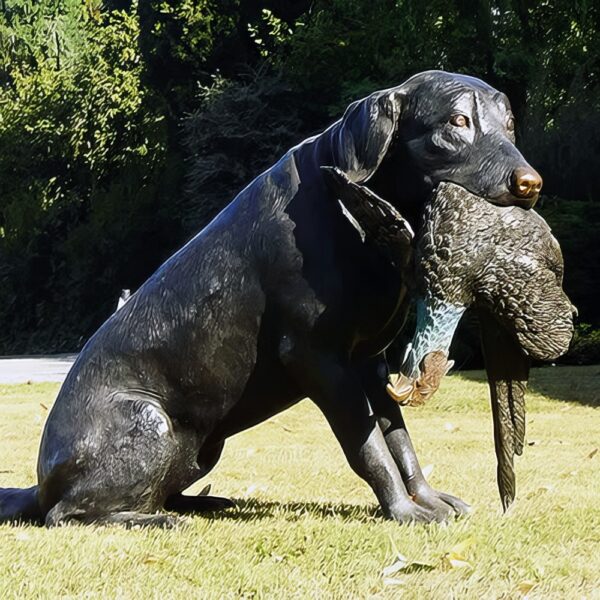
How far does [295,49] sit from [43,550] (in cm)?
2117

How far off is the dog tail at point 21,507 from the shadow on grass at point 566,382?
281 inches

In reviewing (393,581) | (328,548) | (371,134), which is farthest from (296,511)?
(371,134)

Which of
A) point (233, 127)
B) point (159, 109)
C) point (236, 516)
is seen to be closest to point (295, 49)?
point (233, 127)

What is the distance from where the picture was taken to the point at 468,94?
13.0 feet

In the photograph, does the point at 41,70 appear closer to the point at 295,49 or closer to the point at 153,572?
the point at 295,49

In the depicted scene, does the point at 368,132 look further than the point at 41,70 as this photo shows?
No

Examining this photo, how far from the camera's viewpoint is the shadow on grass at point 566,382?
36.6ft

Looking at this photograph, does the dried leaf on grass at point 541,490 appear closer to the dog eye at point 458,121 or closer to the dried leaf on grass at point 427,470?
the dried leaf on grass at point 427,470

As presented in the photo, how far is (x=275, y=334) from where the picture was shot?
430 cm

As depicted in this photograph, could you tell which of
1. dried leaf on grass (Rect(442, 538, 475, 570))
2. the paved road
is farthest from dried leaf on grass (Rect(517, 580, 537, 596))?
the paved road

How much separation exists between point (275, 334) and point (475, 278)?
0.91m

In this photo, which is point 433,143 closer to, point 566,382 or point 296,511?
point 296,511

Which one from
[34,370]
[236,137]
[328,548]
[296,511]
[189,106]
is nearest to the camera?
[328,548]

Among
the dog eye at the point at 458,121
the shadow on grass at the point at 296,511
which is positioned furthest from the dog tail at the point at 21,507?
the dog eye at the point at 458,121
